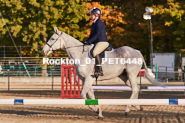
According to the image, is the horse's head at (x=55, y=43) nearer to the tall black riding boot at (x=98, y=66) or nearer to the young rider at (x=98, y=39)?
the young rider at (x=98, y=39)

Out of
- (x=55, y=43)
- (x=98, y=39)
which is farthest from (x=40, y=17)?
(x=98, y=39)

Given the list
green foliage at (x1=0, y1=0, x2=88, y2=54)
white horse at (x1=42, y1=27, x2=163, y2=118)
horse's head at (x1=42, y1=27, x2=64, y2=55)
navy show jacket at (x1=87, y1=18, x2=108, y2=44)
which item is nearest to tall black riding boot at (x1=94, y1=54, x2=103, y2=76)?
white horse at (x1=42, y1=27, x2=163, y2=118)

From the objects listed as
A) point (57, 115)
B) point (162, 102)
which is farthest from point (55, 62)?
point (162, 102)

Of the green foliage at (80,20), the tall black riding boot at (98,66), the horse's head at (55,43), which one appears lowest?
the tall black riding boot at (98,66)

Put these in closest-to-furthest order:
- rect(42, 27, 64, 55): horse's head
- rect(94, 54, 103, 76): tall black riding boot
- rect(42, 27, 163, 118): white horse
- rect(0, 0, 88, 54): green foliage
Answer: rect(94, 54, 103, 76): tall black riding boot < rect(42, 27, 163, 118): white horse < rect(42, 27, 64, 55): horse's head < rect(0, 0, 88, 54): green foliage

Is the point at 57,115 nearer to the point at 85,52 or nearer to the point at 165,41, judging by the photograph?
the point at 85,52

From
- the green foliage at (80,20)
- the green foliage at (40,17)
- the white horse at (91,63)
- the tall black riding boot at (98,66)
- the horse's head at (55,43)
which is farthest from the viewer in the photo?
the green foliage at (40,17)

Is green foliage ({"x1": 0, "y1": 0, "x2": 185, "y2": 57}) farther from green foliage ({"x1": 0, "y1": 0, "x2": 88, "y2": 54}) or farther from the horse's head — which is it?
the horse's head

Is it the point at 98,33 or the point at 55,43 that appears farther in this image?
the point at 55,43

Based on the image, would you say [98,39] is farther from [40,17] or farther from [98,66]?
[40,17]

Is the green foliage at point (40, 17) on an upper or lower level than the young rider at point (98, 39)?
upper

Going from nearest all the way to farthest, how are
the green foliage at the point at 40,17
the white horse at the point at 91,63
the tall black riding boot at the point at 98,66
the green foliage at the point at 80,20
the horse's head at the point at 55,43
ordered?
the tall black riding boot at the point at 98,66 → the white horse at the point at 91,63 → the horse's head at the point at 55,43 → the green foliage at the point at 80,20 → the green foliage at the point at 40,17

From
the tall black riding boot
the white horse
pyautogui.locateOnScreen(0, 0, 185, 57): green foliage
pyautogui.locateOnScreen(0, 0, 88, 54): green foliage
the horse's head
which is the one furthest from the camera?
pyautogui.locateOnScreen(0, 0, 88, 54): green foliage

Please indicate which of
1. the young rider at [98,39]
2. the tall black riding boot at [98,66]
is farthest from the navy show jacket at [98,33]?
the tall black riding boot at [98,66]
